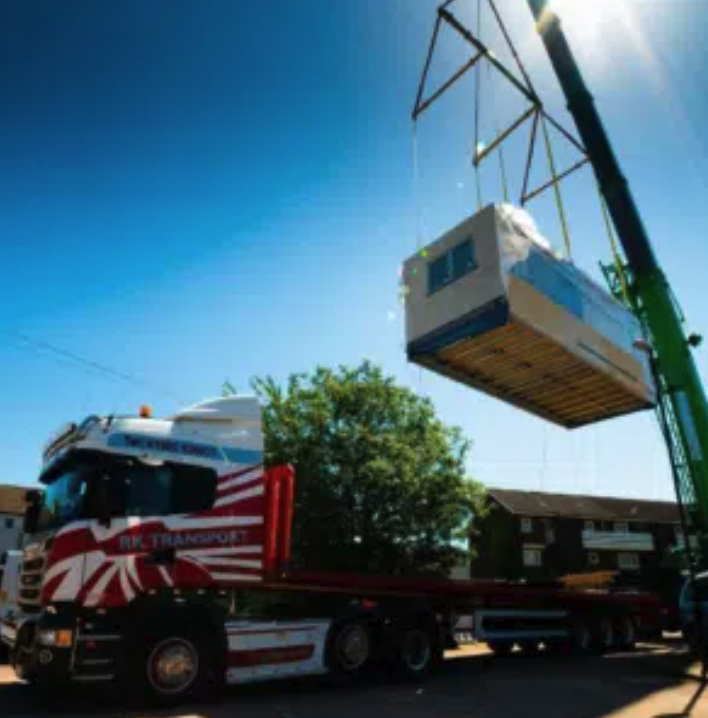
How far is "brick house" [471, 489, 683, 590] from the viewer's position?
43344mm

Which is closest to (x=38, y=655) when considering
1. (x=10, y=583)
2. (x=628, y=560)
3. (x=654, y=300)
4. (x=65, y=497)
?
(x=65, y=497)

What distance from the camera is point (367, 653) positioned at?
8.91 meters

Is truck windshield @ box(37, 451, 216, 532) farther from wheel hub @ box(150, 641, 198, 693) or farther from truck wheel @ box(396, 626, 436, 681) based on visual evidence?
truck wheel @ box(396, 626, 436, 681)

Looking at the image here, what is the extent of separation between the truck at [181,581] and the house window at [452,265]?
10.3 ft

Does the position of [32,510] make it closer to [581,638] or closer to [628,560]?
[581,638]

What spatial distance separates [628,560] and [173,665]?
1780 inches

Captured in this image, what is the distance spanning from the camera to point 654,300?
450 inches

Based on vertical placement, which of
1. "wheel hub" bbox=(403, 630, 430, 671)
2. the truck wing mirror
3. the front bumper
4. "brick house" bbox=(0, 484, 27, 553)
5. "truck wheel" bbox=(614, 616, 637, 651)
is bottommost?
"truck wheel" bbox=(614, 616, 637, 651)

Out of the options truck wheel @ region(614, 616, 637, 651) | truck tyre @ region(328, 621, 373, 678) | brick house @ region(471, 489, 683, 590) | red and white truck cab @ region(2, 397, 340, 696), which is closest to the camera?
red and white truck cab @ region(2, 397, 340, 696)

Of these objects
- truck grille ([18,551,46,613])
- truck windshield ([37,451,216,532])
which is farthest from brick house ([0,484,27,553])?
truck windshield ([37,451,216,532])

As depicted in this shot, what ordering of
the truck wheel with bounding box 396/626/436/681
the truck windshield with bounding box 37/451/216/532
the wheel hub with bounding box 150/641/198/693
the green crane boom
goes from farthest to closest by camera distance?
the green crane boom
the truck wheel with bounding box 396/626/436/681
the truck windshield with bounding box 37/451/216/532
the wheel hub with bounding box 150/641/198/693

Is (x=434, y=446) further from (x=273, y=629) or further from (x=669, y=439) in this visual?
(x=273, y=629)

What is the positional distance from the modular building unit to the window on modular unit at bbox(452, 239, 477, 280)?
2cm

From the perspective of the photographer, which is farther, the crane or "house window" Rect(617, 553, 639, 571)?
"house window" Rect(617, 553, 639, 571)
